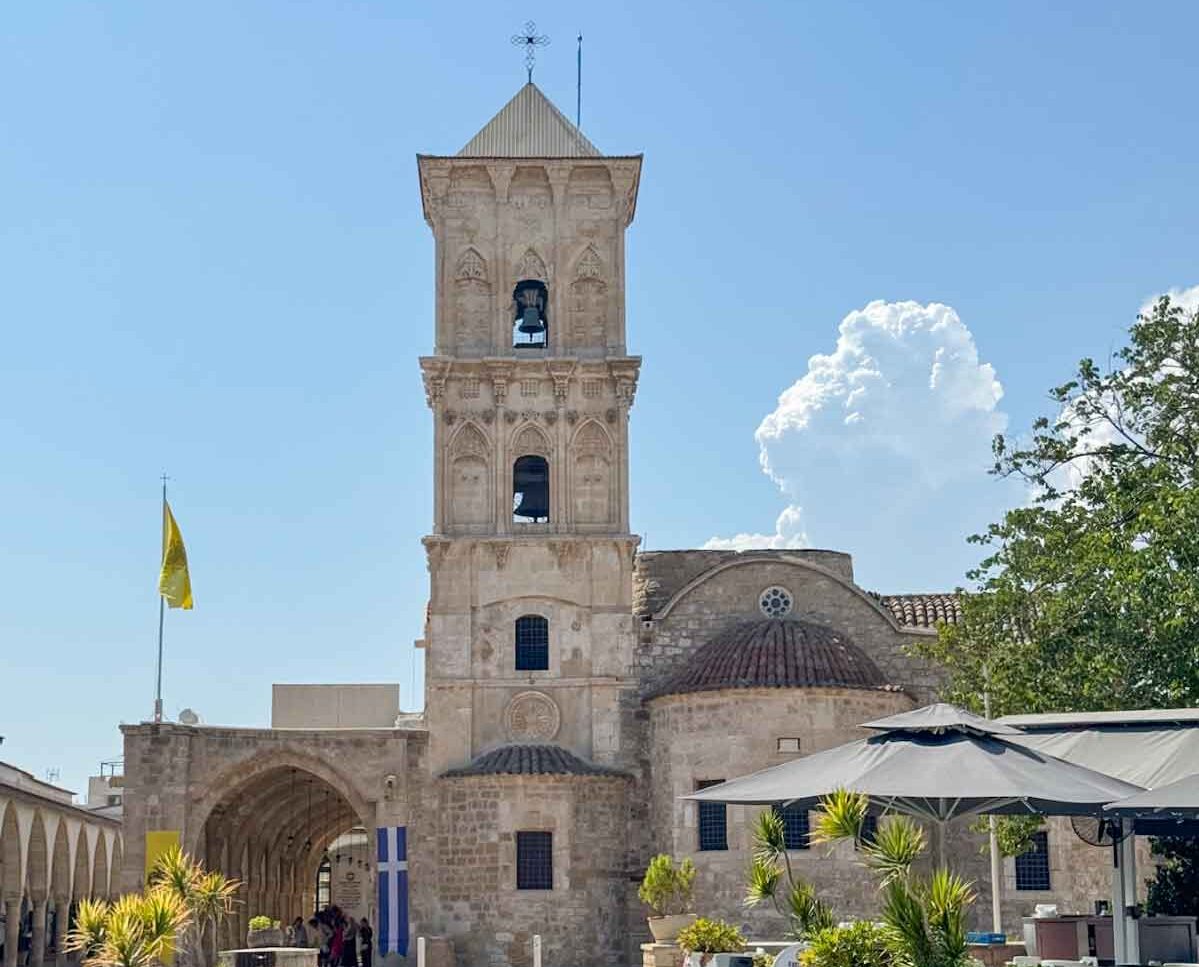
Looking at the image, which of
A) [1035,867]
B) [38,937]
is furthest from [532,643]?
[38,937]

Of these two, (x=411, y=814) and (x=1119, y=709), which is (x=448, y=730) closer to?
(x=411, y=814)

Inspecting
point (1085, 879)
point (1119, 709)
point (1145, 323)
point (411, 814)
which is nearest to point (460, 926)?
point (411, 814)

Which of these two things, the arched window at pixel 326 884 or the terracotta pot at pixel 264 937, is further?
the arched window at pixel 326 884

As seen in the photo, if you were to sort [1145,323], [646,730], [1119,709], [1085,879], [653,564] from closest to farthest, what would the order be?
[1119,709], [1145,323], [1085,879], [646,730], [653,564]

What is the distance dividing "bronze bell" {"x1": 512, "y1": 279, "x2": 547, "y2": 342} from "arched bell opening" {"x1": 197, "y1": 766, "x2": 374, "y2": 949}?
10.9m

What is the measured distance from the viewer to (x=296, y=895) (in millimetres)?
49969

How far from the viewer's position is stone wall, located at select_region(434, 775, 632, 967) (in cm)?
3259

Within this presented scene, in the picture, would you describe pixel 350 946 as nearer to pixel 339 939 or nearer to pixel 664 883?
pixel 339 939

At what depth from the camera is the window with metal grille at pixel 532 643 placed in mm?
34781

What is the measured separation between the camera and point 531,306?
36.7m

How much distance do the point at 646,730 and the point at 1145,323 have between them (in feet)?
44.3

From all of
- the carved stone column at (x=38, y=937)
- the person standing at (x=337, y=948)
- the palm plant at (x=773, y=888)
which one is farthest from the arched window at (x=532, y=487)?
the palm plant at (x=773, y=888)

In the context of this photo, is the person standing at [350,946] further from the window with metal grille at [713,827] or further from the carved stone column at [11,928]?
the window with metal grille at [713,827]

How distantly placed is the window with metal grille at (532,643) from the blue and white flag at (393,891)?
173 inches
